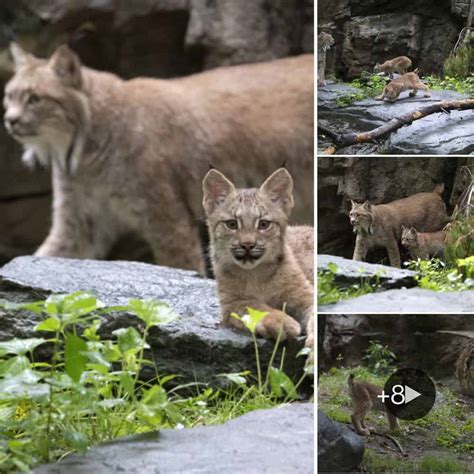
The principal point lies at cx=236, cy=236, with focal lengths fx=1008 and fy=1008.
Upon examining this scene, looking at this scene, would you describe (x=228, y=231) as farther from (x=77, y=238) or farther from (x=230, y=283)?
(x=77, y=238)

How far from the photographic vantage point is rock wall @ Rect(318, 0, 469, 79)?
2637 mm

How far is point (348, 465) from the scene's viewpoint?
8.45 feet

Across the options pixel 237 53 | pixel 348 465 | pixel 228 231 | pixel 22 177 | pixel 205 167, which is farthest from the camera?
pixel 22 177

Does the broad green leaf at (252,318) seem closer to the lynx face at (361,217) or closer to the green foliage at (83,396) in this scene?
the green foliage at (83,396)

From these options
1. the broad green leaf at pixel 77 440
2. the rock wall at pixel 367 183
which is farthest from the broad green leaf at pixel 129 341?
the rock wall at pixel 367 183

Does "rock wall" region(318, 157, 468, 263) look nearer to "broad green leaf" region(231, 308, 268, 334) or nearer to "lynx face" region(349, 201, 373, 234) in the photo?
"lynx face" region(349, 201, 373, 234)

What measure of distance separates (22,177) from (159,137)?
3.92ft

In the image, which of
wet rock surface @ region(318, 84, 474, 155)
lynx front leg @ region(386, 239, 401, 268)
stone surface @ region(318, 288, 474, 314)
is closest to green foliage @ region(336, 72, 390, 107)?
wet rock surface @ region(318, 84, 474, 155)

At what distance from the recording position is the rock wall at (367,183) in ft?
8.54

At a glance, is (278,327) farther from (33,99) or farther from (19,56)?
(19,56)

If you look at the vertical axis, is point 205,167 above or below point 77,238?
above

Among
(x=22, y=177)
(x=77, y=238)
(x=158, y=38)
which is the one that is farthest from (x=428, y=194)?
(x=22, y=177)

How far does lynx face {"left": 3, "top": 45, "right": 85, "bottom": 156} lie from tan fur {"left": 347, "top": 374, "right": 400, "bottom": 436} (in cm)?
255

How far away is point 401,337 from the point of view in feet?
8.41
